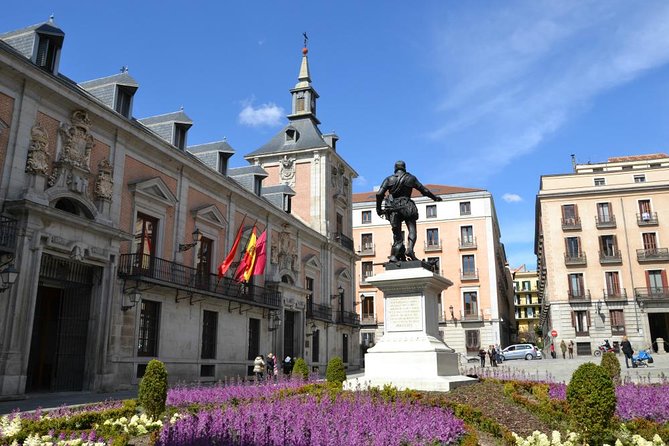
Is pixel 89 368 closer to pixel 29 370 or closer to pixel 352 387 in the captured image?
pixel 29 370

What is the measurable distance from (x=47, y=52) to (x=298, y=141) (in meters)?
21.6

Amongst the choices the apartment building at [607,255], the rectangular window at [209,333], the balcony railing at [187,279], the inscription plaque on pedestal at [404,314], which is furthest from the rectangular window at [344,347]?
the inscription plaque on pedestal at [404,314]

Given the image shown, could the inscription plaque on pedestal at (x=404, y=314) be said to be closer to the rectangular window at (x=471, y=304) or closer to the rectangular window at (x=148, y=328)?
the rectangular window at (x=148, y=328)

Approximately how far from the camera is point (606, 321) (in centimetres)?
4134

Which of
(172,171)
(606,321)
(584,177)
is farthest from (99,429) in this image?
(584,177)

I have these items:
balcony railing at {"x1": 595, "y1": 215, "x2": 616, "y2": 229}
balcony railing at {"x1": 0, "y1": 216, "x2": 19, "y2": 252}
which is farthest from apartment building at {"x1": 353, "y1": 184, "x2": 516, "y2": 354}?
balcony railing at {"x1": 0, "y1": 216, "x2": 19, "y2": 252}

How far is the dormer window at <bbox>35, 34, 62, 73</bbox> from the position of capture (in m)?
16.2

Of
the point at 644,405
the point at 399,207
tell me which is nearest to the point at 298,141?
the point at 399,207

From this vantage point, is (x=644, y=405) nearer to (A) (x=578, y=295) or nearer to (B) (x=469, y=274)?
(A) (x=578, y=295)

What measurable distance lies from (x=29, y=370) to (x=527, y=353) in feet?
111

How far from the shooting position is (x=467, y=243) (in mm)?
51531

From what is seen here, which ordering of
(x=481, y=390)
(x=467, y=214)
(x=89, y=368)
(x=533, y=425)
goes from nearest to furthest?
(x=533, y=425) → (x=481, y=390) → (x=89, y=368) → (x=467, y=214)

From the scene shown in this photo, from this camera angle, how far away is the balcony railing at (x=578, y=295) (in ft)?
Answer: 139

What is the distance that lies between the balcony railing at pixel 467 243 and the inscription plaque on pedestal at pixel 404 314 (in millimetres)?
41635
